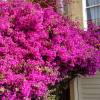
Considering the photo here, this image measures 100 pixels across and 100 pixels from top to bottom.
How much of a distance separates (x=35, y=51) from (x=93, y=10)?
355cm

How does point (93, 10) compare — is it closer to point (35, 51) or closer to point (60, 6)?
point (60, 6)

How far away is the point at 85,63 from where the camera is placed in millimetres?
9953

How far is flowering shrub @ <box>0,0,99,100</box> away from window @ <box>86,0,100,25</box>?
1500mm

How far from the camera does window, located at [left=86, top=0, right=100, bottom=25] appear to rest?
11.7 m

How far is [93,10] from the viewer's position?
11.8 m

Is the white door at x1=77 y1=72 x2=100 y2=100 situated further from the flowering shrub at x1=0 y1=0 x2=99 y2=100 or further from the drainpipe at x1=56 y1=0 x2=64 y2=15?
the drainpipe at x1=56 y1=0 x2=64 y2=15

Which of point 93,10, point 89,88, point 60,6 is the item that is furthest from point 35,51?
point 93,10

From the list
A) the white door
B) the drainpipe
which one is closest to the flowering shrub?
the white door

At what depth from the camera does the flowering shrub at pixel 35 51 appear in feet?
26.9

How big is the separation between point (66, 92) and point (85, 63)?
1.47 metres

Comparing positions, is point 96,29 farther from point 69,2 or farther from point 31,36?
point 31,36

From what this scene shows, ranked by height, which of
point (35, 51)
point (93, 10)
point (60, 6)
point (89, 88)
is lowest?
point (89, 88)

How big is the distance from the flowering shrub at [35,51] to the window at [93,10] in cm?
150

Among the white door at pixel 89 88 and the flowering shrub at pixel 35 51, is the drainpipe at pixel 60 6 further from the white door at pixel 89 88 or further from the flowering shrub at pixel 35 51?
the white door at pixel 89 88
